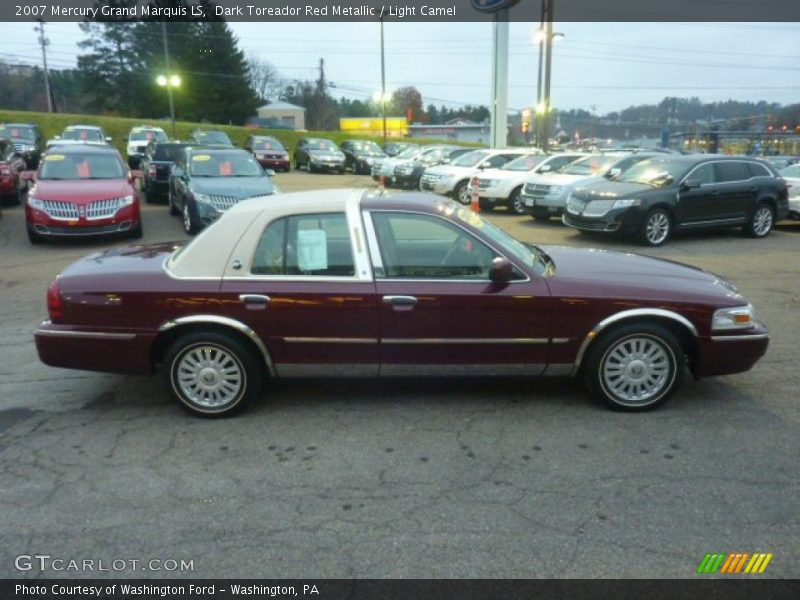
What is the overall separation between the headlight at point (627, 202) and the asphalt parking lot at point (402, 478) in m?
6.29

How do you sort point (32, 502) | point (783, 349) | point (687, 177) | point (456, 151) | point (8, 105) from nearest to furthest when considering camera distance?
point (32, 502), point (783, 349), point (687, 177), point (456, 151), point (8, 105)

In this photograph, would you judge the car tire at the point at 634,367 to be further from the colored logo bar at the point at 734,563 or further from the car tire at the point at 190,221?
the car tire at the point at 190,221

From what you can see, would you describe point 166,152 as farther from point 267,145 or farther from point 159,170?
point 267,145

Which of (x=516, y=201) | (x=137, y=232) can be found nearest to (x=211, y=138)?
(x=516, y=201)

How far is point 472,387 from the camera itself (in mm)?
4945

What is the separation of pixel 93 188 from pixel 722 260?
10595 millimetres

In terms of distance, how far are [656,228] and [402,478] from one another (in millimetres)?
9481

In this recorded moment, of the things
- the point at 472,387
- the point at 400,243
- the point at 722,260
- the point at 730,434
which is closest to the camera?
the point at 730,434

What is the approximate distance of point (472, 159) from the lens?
18.6 metres

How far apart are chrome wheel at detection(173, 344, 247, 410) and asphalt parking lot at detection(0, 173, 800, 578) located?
0.58 feet

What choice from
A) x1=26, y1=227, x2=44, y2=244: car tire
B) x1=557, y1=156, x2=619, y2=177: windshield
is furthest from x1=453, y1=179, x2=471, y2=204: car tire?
x1=26, y1=227, x2=44, y2=244: car tire
